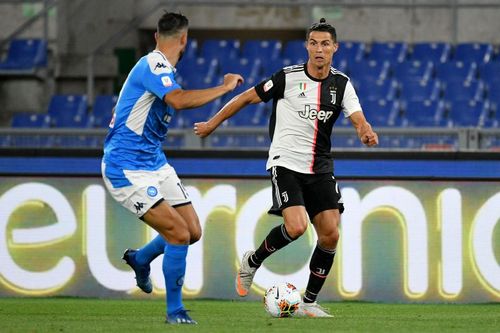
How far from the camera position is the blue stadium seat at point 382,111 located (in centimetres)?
1917

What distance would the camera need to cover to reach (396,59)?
21.9 m

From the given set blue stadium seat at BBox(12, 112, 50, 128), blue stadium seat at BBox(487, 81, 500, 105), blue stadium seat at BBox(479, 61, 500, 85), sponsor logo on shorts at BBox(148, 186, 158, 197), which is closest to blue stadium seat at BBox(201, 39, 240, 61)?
blue stadium seat at BBox(12, 112, 50, 128)

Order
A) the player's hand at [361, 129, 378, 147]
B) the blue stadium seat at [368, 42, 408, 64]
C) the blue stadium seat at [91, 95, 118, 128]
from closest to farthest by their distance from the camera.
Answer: the player's hand at [361, 129, 378, 147] → the blue stadium seat at [91, 95, 118, 128] → the blue stadium seat at [368, 42, 408, 64]

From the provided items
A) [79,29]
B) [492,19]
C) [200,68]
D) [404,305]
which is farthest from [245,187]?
[492,19]

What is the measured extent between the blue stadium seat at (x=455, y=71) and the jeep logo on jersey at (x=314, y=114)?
12193 mm

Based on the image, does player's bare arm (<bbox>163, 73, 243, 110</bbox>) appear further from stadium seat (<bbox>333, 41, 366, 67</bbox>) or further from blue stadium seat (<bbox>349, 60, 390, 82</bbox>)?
stadium seat (<bbox>333, 41, 366, 67</bbox>)

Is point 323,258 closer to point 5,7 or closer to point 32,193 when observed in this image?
point 32,193

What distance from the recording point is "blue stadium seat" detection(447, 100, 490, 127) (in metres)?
19.6

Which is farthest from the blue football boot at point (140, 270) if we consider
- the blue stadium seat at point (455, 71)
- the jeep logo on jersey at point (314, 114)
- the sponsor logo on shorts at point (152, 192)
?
the blue stadium seat at point (455, 71)

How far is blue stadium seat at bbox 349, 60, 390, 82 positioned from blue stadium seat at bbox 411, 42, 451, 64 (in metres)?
1.08

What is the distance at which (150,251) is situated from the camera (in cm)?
892

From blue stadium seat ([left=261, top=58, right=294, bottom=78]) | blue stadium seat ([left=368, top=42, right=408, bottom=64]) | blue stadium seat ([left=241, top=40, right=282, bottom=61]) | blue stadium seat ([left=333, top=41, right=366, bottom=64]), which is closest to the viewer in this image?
blue stadium seat ([left=261, top=58, right=294, bottom=78])

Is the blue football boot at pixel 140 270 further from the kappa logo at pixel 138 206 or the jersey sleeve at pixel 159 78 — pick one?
the jersey sleeve at pixel 159 78

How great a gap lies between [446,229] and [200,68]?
1022 centimetres
